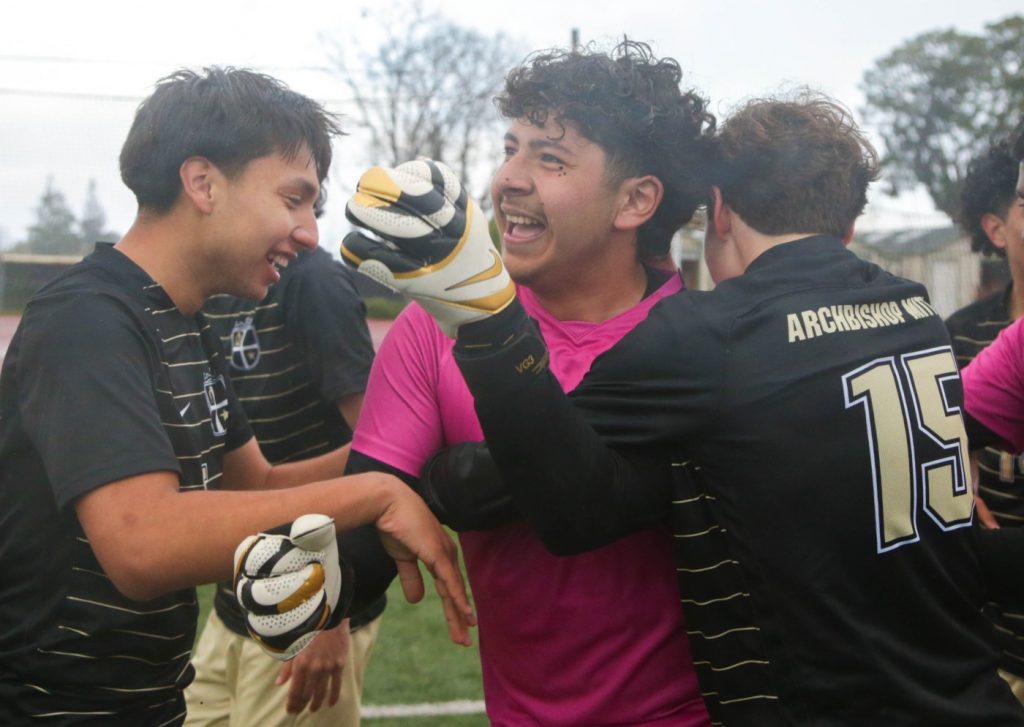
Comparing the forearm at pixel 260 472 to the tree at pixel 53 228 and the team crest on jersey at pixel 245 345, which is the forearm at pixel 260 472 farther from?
the tree at pixel 53 228

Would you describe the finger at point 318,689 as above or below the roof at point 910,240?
above

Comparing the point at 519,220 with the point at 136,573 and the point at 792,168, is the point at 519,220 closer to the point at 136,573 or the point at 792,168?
the point at 792,168

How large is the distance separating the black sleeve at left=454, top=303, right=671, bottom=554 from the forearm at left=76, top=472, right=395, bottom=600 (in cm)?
40

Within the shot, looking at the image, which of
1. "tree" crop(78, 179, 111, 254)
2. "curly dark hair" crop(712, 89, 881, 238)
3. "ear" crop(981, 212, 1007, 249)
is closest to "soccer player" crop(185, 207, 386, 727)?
"curly dark hair" crop(712, 89, 881, 238)

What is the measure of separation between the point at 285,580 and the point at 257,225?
864 mm

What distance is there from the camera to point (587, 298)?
2494mm

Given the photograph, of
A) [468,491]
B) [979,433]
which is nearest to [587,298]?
[468,491]

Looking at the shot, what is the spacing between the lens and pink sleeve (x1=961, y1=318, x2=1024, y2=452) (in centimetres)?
272

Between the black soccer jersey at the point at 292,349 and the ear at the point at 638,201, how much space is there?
131 centimetres

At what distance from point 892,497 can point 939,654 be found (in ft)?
1.08

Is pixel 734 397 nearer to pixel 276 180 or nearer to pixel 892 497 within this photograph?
pixel 892 497

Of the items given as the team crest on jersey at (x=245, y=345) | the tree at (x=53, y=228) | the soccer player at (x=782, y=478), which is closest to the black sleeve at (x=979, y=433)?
the soccer player at (x=782, y=478)

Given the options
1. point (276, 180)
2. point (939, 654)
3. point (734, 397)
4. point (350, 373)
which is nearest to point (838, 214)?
point (734, 397)

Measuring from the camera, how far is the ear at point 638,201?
2475 millimetres
